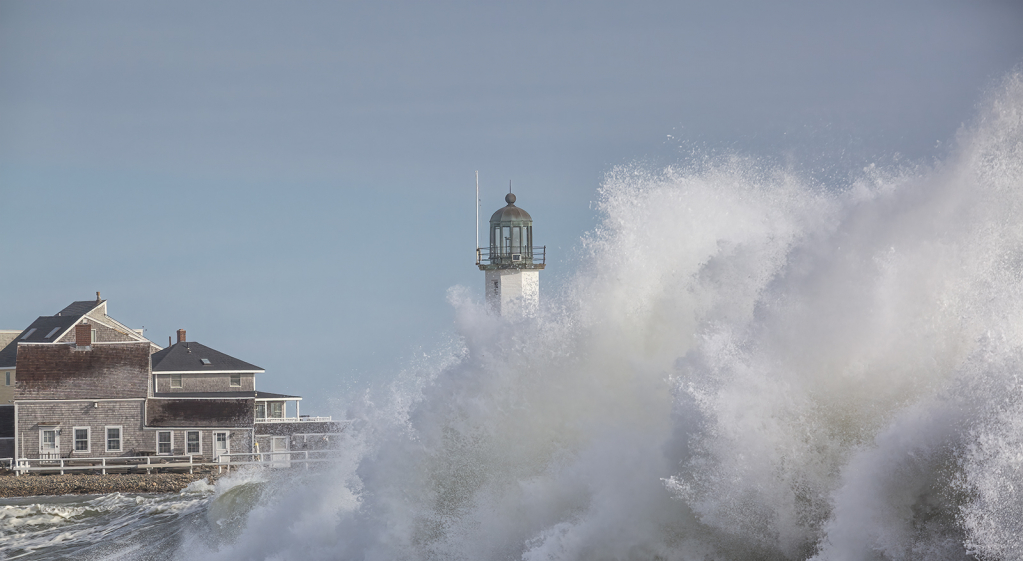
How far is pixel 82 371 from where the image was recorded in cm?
3209

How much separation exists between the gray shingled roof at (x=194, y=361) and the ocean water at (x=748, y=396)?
84.7 ft

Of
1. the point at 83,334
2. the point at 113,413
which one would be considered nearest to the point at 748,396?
the point at 113,413

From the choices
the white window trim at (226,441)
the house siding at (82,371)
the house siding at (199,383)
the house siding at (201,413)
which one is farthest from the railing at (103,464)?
the house siding at (199,383)

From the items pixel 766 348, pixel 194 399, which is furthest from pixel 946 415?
pixel 194 399

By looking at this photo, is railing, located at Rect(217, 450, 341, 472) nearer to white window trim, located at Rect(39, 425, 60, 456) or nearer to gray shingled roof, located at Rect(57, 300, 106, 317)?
white window trim, located at Rect(39, 425, 60, 456)

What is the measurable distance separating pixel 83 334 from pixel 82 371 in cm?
131

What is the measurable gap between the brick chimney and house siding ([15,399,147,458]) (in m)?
1.92

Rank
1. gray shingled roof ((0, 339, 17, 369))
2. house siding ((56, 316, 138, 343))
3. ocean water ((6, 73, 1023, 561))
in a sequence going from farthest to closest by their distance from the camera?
gray shingled roof ((0, 339, 17, 369)) < house siding ((56, 316, 138, 343)) < ocean water ((6, 73, 1023, 561))

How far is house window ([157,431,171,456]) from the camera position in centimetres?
3209

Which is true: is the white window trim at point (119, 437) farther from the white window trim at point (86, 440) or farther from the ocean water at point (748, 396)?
the ocean water at point (748, 396)

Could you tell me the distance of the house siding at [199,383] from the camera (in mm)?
36469


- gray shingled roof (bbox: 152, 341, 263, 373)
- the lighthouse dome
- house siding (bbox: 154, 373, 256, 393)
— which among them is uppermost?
the lighthouse dome

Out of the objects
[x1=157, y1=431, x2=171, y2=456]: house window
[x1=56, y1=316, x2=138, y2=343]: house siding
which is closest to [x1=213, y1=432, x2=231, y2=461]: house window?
[x1=157, y1=431, x2=171, y2=456]: house window

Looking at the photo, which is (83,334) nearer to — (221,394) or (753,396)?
(221,394)
